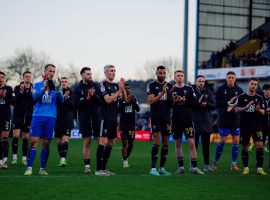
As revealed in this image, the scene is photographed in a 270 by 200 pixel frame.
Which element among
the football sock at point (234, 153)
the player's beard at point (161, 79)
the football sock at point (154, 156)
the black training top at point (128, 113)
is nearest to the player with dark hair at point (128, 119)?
the black training top at point (128, 113)

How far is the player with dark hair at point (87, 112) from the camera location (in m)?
12.9

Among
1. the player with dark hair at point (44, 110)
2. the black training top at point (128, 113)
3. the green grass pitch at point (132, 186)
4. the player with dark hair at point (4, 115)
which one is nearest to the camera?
the green grass pitch at point (132, 186)

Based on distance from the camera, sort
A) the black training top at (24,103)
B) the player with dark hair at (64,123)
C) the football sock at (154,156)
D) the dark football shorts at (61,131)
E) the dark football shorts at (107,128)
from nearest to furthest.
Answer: the dark football shorts at (107,128) < the football sock at (154,156) < the black training top at (24,103) < the player with dark hair at (64,123) < the dark football shorts at (61,131)

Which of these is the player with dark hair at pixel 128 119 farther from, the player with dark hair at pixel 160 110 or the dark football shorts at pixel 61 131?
the player with dark hair at pixel 160 110

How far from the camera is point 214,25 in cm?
4412

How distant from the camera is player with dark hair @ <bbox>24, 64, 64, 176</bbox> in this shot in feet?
38.6

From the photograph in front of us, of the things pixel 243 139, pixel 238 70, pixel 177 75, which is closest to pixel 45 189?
pixel 177 75

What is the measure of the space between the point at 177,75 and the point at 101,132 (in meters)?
2.30

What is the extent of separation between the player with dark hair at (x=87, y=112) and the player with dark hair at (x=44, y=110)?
1.00m

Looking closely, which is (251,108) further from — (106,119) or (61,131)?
(61,131)

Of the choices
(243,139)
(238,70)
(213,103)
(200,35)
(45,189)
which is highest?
(200,35)

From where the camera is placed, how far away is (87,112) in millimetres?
13031

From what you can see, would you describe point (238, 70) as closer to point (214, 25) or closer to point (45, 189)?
point (214, 25)

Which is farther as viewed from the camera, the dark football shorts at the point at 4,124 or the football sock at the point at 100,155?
the dark football shorts at the point at 4,124
